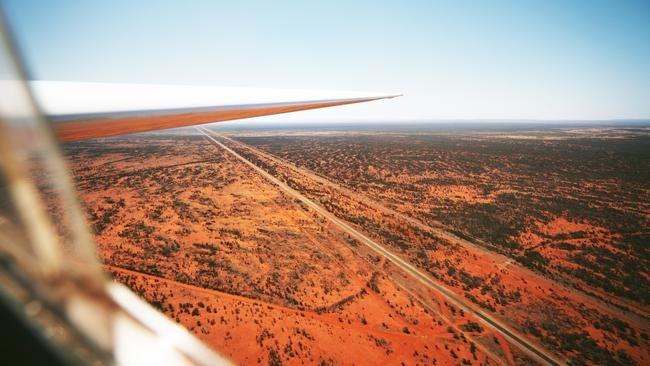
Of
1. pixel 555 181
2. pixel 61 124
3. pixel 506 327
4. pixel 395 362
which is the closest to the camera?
pixel 61 124

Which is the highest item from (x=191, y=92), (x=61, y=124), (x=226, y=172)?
(x=191, y=92)

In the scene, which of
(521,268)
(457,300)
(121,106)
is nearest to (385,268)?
(457,300)

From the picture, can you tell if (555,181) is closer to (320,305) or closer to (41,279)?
(320,305)

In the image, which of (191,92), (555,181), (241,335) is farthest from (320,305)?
(555,181)

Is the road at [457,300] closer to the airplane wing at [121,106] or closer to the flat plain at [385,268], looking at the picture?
the flat plain at [385,268]

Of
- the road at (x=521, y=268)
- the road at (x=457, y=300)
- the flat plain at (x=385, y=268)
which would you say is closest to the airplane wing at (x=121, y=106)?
the flat plain at (x=385, y=268)

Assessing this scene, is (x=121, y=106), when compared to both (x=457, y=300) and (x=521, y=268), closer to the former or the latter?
(x=457, y=300)

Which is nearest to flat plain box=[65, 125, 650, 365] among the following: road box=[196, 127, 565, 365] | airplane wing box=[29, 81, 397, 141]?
road box=[196, 127, 565, 365]

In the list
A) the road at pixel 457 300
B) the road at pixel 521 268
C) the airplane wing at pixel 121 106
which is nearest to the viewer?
the airplane wing at pixel 121 106
